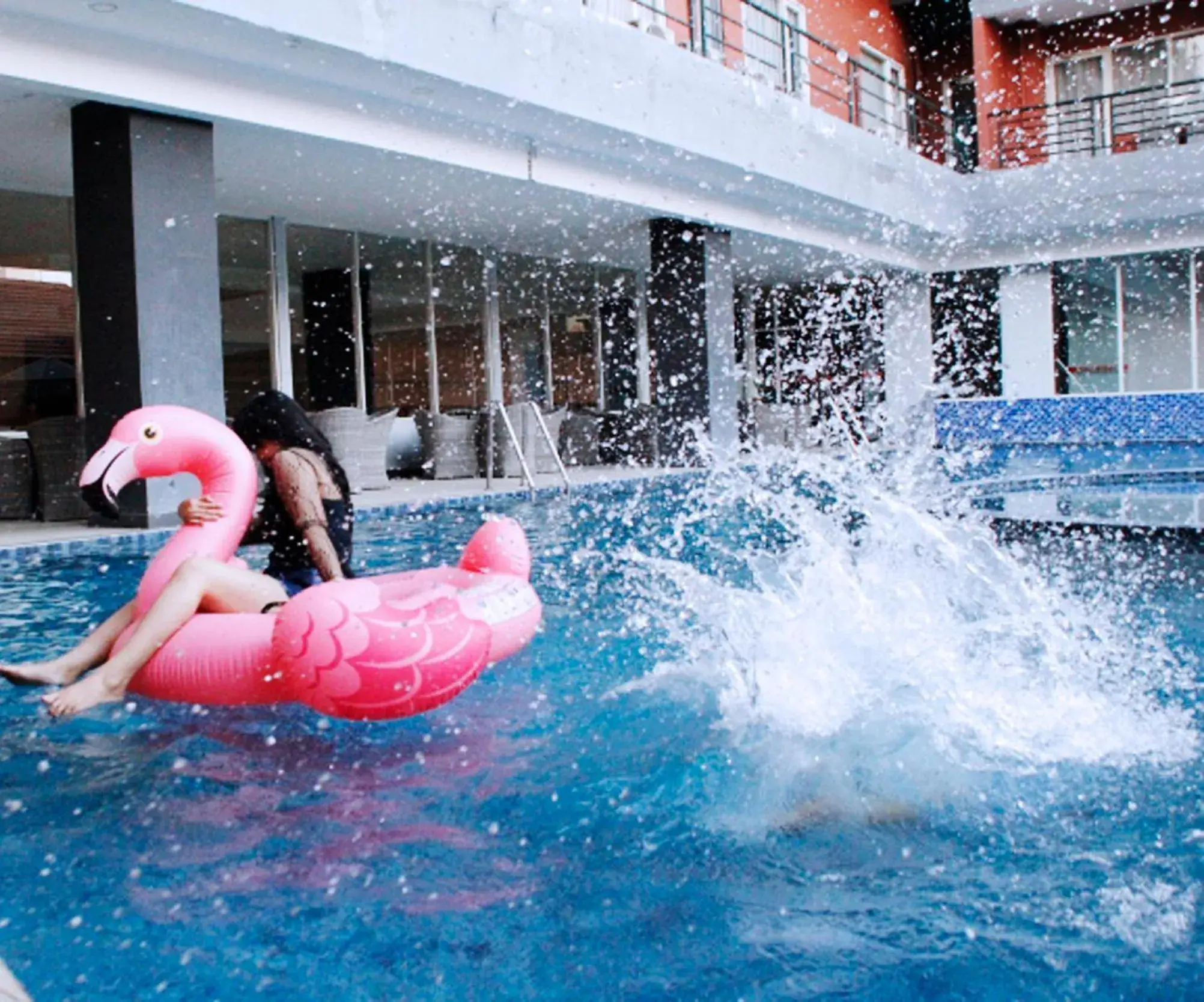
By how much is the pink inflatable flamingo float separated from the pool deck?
443cm

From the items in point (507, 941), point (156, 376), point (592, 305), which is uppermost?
point (592, 305)

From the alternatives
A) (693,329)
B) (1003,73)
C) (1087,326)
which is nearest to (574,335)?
(693,329)

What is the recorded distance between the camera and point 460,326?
15102 millimetres

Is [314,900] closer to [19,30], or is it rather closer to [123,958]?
[123,958]

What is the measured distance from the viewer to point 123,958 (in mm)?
1977

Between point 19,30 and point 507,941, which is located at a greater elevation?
point 19,30

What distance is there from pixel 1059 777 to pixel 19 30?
6.83m

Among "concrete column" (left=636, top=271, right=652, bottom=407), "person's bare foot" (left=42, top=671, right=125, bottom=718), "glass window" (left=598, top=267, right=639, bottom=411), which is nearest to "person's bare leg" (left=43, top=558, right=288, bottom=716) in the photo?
"person's bare foot" (left=42, top=671, right=125, bottom=718)

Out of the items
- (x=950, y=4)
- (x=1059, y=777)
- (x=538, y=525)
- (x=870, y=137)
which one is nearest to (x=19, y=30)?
(x=538, y=525)

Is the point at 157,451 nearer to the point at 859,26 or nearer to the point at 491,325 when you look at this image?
the point at 491,325

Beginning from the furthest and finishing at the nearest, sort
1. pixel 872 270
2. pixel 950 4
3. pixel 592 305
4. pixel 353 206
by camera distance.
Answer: pixel 950 4 < pixel 872 270 < pixel 592 305 < pixel 353 206

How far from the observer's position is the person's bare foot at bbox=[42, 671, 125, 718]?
2.91m

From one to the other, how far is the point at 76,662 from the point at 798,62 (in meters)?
15.4

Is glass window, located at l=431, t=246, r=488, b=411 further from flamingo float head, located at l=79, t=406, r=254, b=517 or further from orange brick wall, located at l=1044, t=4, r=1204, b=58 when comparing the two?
flamingo float head, located at l=79, t=406, r=254, b=517
